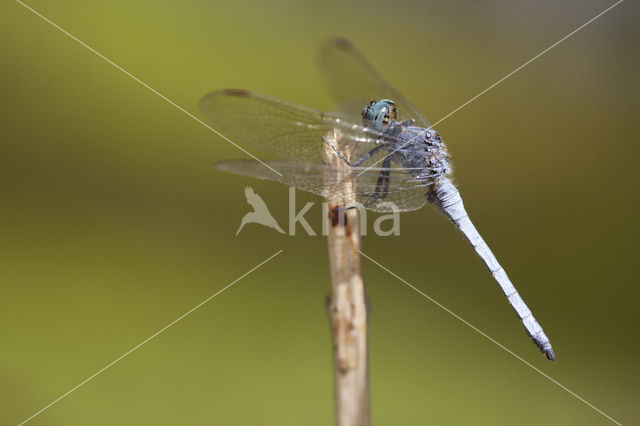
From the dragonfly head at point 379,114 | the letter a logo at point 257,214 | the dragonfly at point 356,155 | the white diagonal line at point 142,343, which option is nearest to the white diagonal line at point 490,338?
the letter a logo at point 257,214

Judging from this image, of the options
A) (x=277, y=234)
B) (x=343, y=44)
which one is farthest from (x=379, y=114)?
(x=277, y=234)

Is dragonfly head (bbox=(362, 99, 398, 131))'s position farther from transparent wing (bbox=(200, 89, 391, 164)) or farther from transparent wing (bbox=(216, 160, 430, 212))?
transparent wing (bbox=(216, 160, 430, 212))

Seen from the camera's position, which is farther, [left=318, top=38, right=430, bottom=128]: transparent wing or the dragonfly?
[left=318, top=38, right=430, bottom=128]: transparent wing

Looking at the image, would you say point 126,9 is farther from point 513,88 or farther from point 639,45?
point 639,45

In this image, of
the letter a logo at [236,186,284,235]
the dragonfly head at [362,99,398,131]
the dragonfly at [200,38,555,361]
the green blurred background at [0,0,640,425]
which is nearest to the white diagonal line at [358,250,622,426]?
the green blurred background at [0,0,640,425]

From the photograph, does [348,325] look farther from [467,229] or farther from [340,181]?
[467,229]

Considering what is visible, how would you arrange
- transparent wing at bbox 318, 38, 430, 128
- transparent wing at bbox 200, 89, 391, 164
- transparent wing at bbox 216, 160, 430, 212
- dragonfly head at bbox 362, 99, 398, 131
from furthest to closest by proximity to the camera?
transparent wing at bbox 318, 38, 430, 128
dragonfly head at bbox 362, 99, 398, 131
transparent wing at bbox 200, 89, 391, 164
transparent wing at bbox 216, 160, 430, 212

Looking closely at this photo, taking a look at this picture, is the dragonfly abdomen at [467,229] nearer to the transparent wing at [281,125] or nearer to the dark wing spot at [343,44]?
the transparent wing at [281,125]
